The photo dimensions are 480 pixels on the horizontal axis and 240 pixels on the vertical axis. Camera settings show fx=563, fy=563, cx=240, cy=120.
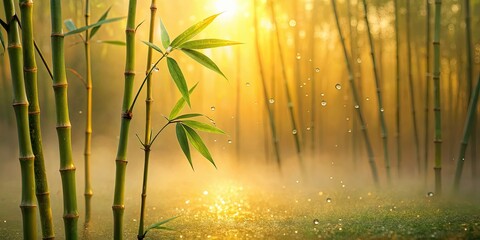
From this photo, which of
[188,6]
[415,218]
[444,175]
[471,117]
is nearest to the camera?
[415,218]

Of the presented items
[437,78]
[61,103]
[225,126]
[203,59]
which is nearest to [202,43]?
[203,59]

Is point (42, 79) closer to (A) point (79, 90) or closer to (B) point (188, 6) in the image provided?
(A) point (79, 90)

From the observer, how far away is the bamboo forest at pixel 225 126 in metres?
1.04

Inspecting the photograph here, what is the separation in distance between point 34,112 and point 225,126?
6.94 ft

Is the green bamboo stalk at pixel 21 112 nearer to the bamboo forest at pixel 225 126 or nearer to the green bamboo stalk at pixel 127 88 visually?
the bamboo forest at pixel 225 126

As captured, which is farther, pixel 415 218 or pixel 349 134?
pixel 349 134

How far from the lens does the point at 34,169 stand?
104cm

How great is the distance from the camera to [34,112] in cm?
103

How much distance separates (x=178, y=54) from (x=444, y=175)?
1494 millimetres

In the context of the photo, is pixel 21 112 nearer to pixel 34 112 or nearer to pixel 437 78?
pixel 34 112

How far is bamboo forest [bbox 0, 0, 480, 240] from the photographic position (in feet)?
3.41

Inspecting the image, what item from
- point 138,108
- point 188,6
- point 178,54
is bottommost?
point 138,108

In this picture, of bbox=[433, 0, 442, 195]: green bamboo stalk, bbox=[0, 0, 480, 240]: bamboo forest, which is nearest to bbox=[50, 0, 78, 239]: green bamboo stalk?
bbox=[0, 0, 480, 240]: bamboo forest

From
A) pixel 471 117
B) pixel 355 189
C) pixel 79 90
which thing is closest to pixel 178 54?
pixel 79 90
